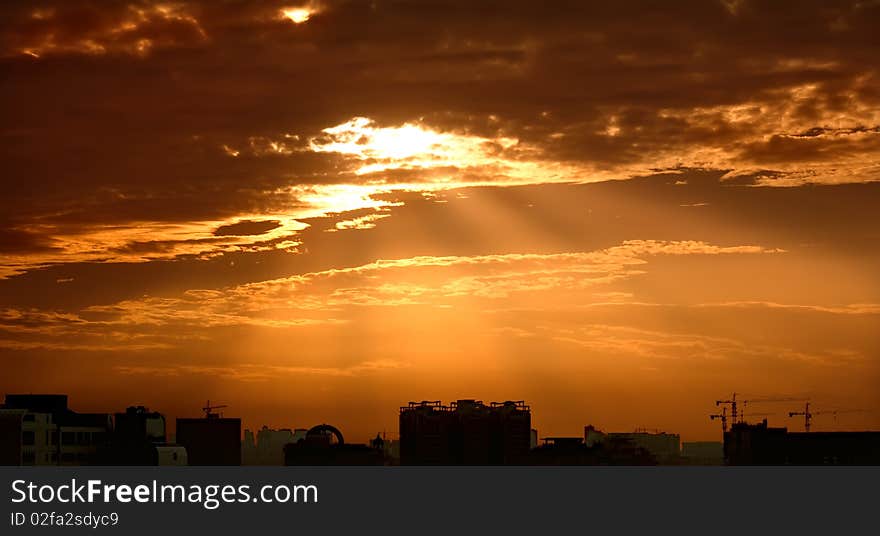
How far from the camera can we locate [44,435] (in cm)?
18775

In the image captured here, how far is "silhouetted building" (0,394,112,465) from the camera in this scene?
596 feet

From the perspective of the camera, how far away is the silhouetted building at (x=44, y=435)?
18175 cm
